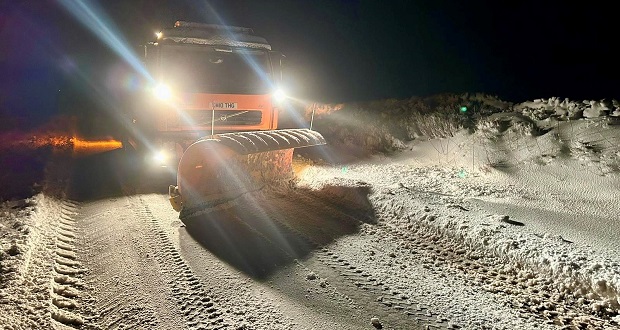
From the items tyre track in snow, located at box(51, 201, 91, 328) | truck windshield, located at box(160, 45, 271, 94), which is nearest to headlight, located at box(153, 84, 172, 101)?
truck windshield, located at box(160, 45, 271, 94)

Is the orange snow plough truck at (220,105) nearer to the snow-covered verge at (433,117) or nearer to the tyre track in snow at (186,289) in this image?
the snow-covered verge at (433,117)

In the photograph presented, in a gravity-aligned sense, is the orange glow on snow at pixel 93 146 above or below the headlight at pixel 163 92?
below

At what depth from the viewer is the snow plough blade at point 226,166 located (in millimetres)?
5460

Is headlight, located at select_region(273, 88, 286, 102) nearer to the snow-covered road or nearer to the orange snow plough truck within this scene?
the orange snow plough truck

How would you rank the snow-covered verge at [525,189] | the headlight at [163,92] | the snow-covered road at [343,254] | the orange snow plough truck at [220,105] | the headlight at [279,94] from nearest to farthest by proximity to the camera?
the snow-covered road at [343,254] < the snow-covered verge at [525,189] < the orange snow plough truck at [220,105] < the headlight at [163,92] < the headlight at [279,94]

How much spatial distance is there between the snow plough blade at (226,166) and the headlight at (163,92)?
1961mm

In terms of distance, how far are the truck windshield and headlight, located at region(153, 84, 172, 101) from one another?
0.44 feet

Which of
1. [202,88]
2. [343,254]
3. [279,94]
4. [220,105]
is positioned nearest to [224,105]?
[220,105]

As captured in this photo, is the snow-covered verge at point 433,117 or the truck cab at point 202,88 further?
the snow-covered verge at point 433,117

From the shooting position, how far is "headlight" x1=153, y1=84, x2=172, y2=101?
23.1ft

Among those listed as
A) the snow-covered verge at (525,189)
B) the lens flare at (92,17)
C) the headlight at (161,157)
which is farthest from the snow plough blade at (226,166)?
the lens flare at (92,17)

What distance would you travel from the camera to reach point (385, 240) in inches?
187

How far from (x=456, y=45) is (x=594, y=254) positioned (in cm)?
2234

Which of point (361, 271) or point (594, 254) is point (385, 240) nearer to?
point (361, 271)
